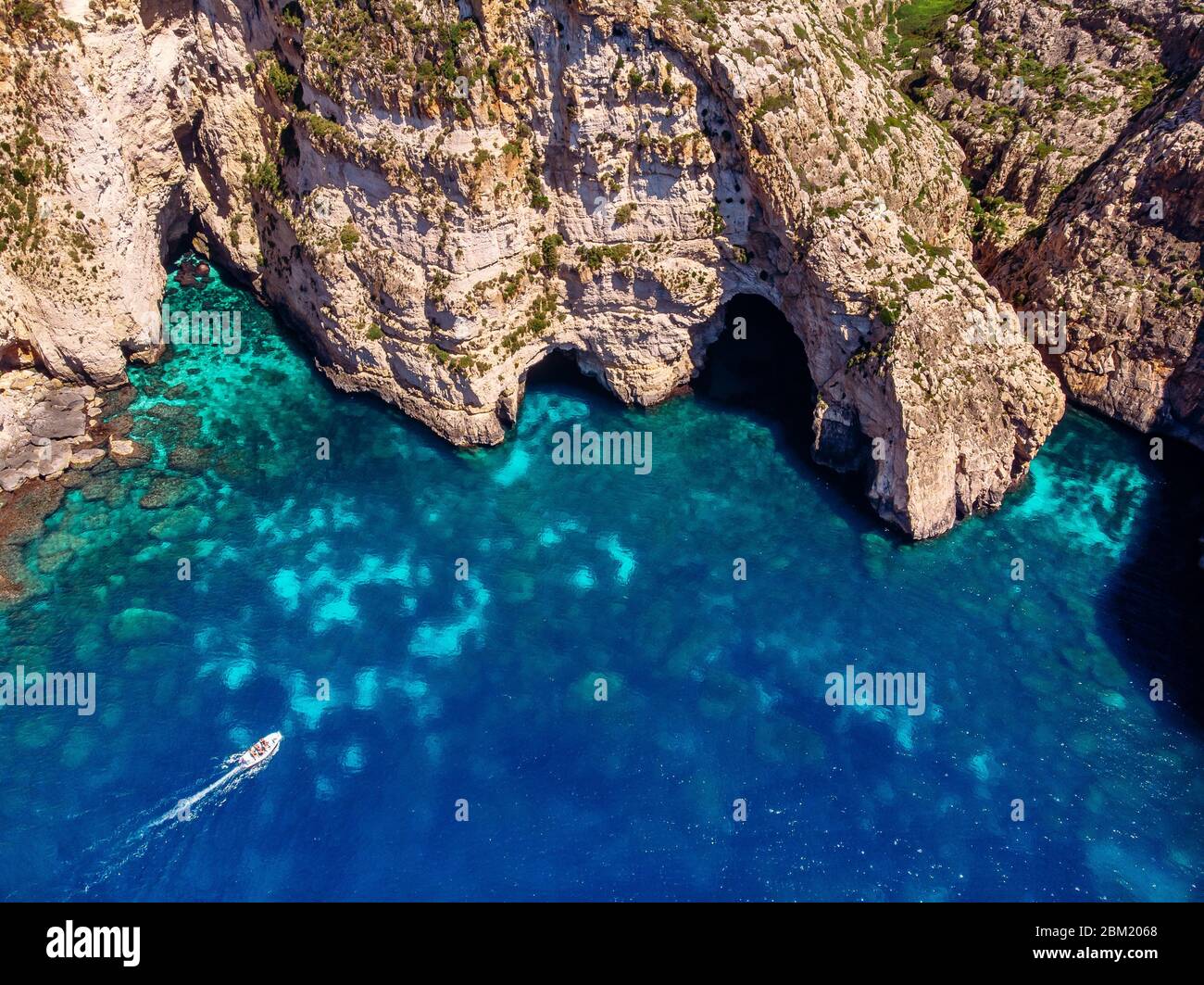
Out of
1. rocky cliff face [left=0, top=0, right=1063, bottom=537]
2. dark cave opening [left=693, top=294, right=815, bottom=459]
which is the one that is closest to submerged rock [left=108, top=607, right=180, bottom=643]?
rocky cliff face [left=0, top=0, right=1063, bottom=537]

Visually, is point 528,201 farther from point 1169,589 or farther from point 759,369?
point 1169,589

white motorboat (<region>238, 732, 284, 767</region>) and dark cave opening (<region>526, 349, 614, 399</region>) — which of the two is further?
dark cave opening (<region>526, 349, 614, 399</region>)

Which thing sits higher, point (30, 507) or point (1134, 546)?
point (1134, 546)

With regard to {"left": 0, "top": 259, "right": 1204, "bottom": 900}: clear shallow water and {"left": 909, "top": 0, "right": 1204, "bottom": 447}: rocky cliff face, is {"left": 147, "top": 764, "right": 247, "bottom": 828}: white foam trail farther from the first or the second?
{"left": 909, "top": 0, "right": 1204, "bottom": 447}: rocky cliff face

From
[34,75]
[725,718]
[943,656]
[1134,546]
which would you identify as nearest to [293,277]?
[34,75]

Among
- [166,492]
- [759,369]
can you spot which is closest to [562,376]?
[759,369]
